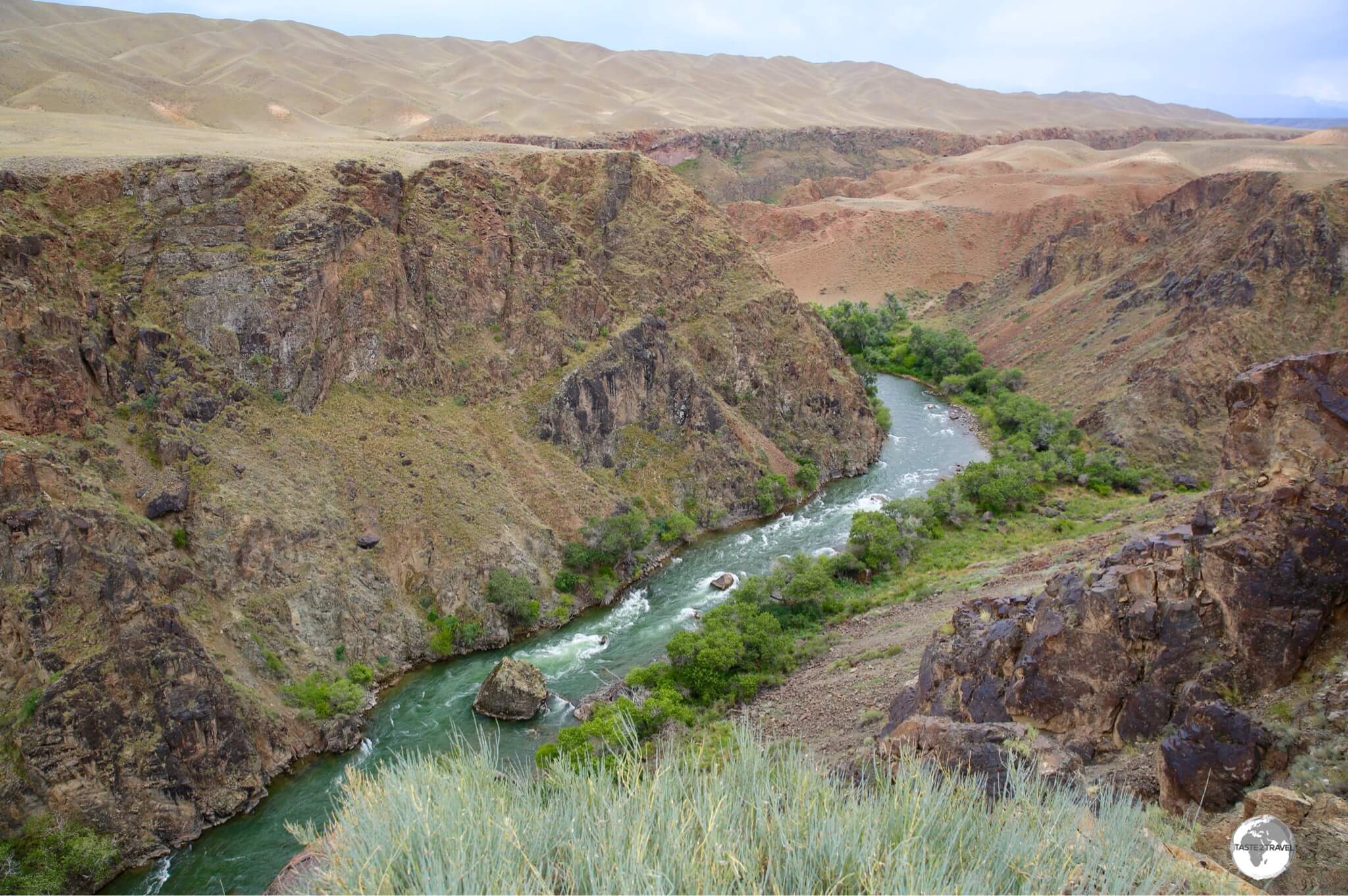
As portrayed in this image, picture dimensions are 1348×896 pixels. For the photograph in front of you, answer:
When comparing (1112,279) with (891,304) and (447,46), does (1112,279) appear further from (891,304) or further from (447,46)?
(447,46)

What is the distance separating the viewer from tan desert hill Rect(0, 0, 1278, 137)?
78.5 meters

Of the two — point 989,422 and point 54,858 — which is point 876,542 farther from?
point 54,858

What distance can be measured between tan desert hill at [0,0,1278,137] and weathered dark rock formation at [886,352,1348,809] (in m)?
80.0

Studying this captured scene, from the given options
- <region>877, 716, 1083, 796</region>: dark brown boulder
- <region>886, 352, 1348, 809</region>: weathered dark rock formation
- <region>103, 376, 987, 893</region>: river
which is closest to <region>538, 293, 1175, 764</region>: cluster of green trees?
<region>103, 376, 987, 893</region>: river

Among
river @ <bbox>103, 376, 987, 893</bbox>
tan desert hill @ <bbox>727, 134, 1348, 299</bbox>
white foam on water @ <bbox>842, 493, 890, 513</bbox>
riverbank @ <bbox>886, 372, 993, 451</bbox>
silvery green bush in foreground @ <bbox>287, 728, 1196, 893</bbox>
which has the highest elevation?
tan desert hill @ <bbox>727, 134, 1348, 299</bbox>

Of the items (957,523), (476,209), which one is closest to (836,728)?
(957,523)

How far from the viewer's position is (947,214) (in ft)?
387

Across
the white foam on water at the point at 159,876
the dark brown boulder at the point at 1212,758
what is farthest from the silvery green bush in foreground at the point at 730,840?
the white foam on water at the point at 159,876

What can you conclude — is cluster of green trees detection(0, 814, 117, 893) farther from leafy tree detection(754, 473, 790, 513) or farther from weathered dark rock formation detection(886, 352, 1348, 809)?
leafy tree detection(754, 473, 790, 513)

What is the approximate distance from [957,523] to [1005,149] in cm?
13428

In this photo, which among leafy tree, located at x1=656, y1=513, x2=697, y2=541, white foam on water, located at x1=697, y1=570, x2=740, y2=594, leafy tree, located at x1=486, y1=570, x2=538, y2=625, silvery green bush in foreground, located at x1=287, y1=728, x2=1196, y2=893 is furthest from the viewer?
leafy tree, located at x1=656, y1=513, x2=697, y2=541

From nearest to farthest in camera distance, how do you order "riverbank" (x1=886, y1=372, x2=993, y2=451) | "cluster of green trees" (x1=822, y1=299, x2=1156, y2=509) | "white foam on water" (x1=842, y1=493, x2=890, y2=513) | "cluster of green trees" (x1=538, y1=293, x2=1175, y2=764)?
"cluster of green trees" (x1=538, y1=293, x2=1175, y2=764) → "cluster of green trees" (x1=822, y1=299, x2=1156, y2=509) → "white foam on water" (x1=842, y1=493, x2=890, y2=513) → "riverbank" (x1=886, y1=372, x2=993, y2=451)

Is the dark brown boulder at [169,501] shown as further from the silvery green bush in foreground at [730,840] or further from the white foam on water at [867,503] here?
the white foam on water at [867,503]

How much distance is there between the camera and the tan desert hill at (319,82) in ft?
258
